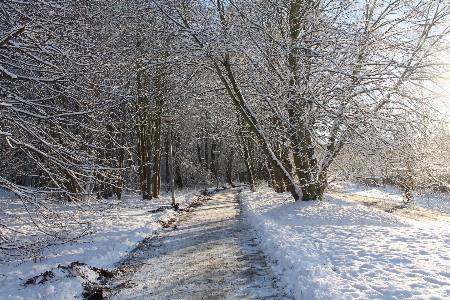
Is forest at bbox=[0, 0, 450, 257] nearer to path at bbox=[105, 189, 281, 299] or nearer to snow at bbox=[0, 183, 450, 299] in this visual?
snow at bbox=[0, 183, 450, 299]

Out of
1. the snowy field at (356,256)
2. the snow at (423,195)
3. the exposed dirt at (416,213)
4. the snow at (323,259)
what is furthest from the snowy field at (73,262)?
the exposed dirt at (416,213)

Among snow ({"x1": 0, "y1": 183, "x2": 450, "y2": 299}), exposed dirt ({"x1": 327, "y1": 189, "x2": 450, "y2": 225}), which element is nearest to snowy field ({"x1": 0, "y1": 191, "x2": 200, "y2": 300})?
snow ({"x1": 0, "y1": 183, "x2": 450, "y2": 299})

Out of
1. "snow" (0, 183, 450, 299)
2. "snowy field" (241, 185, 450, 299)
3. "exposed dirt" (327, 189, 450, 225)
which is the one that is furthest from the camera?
"exposed dirt" (327, 189, 450, 225)

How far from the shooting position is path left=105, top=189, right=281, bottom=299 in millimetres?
5773

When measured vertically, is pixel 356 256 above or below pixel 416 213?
above

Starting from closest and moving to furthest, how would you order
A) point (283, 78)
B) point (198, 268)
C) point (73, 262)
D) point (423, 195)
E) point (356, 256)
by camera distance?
point (356, 256)
point (73, 262)
point (198, 268)
point (283, 78)
point (423, 195)

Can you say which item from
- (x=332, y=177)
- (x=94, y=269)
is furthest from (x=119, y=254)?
(x=332, y=177)

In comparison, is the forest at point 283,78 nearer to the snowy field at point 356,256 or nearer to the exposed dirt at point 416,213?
the snowy field at point 356,256

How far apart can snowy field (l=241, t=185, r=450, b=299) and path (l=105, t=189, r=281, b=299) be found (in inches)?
18.1

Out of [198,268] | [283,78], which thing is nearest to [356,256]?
[198,268]

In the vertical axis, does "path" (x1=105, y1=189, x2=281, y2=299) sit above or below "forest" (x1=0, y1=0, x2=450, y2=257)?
below

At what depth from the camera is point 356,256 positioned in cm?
668

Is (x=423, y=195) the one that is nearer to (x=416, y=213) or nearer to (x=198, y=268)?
(x=416, y=213)

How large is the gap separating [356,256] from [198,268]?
3.14 m
